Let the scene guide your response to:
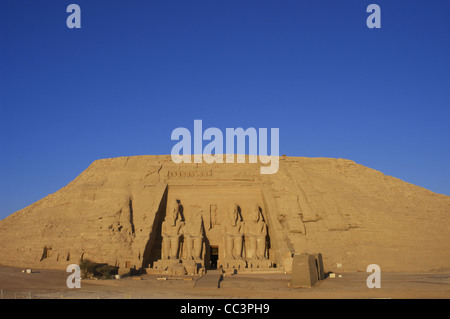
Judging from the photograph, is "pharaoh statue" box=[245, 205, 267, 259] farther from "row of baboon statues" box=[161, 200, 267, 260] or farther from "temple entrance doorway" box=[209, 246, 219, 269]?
"temple entrance doorway" box=[209, 246, 219, 269]

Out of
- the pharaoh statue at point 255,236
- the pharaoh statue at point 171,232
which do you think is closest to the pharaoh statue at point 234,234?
the pharaoh statue at point 255,236

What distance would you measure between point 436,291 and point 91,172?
61.6ft

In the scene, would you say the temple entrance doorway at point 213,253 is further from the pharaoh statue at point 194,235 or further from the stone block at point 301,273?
the stone block at point 301,273

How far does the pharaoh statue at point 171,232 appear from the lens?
20.9 metres

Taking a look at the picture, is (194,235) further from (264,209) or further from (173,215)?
(264,209)

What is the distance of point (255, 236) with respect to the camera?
21.6 meters

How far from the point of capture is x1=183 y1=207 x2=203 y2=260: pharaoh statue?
20.9m

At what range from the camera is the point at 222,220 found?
2283 cm

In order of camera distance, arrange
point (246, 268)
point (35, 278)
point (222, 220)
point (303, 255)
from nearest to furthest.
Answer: point (303, 255) → point (35, 278) → point (246, 268) → point (222, 220)

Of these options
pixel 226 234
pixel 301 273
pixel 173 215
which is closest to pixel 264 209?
pixel 226 234

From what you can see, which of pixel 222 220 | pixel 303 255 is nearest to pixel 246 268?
Result: pixel 222 220

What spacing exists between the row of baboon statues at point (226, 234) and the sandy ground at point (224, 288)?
3.71 meters

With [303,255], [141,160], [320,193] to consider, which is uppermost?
[141,160]
